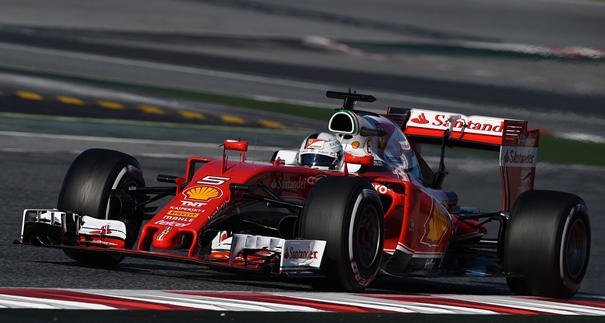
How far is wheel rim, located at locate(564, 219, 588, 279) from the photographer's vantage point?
31.4 ft

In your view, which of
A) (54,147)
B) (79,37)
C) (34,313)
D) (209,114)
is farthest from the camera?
(79,37)

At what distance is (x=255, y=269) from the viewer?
26.0ft

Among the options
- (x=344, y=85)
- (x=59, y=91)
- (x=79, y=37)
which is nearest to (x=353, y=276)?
(x=59, y=91)

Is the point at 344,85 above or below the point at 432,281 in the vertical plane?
above

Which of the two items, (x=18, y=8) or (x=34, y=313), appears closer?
(x=34, y=313)

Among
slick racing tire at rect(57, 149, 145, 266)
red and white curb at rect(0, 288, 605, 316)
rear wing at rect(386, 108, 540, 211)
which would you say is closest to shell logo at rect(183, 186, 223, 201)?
slick racing tire at rect(57, 149, 145, 266)

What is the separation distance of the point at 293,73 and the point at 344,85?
5.93ft

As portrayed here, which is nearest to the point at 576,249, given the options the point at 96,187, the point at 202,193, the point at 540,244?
the point at 540,244

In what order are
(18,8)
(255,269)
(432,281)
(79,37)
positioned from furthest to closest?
(18,8)
(79,37)
(432,281)
(255,269)

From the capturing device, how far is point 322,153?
941 centimetres

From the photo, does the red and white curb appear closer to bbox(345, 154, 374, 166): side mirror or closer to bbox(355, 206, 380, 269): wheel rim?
bbox(355, 206, 380, 269): wheel rim

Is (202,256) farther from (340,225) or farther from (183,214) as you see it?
(340,225)

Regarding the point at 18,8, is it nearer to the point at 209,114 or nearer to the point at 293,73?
the point at 293,73

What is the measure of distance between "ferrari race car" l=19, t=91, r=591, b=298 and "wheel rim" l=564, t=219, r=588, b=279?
0.01m
